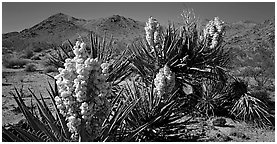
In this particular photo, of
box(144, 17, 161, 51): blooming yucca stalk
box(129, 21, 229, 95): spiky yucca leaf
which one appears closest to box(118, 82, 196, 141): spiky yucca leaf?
box(129, 21, 229, 95): spiky yucca leaf

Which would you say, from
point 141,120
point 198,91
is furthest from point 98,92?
point 198,91

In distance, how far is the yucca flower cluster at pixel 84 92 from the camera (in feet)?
7.28

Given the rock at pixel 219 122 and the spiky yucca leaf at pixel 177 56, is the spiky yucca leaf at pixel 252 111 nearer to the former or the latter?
the rock at pixel 219 122

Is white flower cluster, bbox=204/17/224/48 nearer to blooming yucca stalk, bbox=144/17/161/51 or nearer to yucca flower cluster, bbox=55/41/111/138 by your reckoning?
blooming yucca stalk, bbox=144/17/161/51

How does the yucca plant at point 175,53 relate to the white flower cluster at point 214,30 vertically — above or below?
below

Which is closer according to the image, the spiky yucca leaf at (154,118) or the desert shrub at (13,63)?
the spiky yucca leaf at (154,118)

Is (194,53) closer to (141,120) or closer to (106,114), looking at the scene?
(141,120)

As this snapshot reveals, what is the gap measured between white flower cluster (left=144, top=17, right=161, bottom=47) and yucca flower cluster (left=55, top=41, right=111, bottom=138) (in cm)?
247

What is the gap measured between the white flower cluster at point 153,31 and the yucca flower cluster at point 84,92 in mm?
2473

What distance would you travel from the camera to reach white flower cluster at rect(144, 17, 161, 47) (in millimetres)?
4707

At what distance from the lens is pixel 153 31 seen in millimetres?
4758

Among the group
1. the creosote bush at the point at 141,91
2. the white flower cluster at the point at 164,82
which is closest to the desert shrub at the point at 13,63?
the creosote bush at the point at 141,91

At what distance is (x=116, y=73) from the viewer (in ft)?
13.8

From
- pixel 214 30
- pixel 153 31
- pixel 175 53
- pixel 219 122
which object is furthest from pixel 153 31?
pixel 219 122
